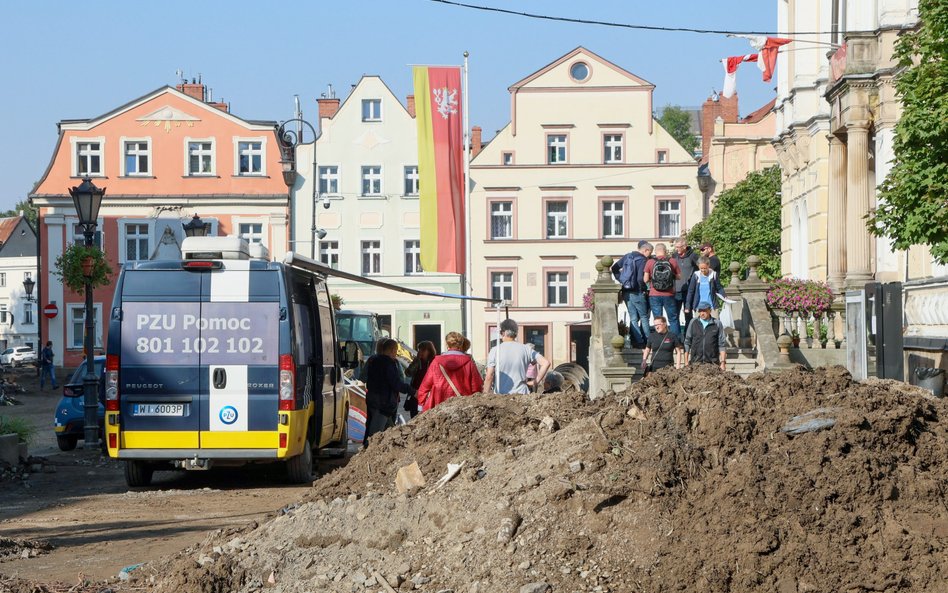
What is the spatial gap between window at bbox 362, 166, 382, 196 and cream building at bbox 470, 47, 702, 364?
13.6 feet

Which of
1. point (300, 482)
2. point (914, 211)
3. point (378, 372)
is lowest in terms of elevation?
point (300, 482)

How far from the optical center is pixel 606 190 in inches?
2480

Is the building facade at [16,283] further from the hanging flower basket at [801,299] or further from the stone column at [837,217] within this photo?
the hanging flower basket at [801,299]

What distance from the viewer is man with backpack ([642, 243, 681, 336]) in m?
20.9

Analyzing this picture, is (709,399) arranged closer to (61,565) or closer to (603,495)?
(603,495)

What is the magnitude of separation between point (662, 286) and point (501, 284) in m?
42.1

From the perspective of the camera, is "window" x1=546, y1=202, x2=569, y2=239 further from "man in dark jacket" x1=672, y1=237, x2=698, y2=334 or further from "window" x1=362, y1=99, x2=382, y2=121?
"man in dark jacket" x1=672, y1=237, x2=698, y2=334

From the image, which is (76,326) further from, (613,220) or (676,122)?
(676,122)

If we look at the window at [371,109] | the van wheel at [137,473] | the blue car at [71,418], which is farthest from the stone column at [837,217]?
the window at [371,109]

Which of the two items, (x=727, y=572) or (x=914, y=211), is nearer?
(x=727, y=572)

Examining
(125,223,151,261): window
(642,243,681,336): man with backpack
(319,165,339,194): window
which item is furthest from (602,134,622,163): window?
(642,243,681,336): man with backpack

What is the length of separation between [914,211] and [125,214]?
48962 mm

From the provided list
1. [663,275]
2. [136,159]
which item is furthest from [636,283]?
[136,159]

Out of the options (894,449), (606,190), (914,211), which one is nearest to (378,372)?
(914,211)
